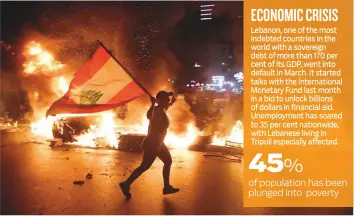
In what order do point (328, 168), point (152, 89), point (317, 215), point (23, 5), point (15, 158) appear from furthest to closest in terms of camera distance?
point (152, 89)
point (23, 5)
point (15, 158)
point (328, 168)
point (317, 215)

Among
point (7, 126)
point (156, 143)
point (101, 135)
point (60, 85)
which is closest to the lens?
point (156, 143)

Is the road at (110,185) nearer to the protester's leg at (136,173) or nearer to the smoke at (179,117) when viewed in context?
the protester's leg at (136,173)

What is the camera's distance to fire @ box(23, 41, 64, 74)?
10852 millimetres

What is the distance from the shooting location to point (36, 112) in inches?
535

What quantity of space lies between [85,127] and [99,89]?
15.7ft

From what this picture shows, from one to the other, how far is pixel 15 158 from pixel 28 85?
5.01 metres

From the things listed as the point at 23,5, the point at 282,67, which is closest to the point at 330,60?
the point at 282,67

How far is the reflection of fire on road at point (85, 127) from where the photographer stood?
10719mm

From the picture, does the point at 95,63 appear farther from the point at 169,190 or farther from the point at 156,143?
the point at 169,190

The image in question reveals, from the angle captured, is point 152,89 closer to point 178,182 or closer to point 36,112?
point 36,112

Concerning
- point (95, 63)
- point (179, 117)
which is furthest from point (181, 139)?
point (95, 63)

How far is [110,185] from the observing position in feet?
23.3

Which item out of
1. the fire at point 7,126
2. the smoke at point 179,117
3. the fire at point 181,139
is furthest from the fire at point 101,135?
the fire at point 7,126

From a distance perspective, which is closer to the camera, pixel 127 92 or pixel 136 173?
pixel 136 173
